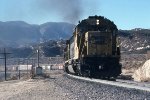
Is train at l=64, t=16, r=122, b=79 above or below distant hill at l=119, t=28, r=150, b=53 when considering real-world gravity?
below

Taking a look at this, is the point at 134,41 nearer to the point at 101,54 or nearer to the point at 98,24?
the point at 98,24

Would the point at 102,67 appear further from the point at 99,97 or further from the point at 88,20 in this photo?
the point at 99,97

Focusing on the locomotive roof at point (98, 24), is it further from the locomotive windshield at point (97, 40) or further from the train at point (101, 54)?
the locomotive windshield at point (97, 40)

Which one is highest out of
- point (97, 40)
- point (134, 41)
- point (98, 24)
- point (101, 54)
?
Result: point (134, 41)

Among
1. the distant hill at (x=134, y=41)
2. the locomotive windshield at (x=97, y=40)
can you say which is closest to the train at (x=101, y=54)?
the locomotive windshield at (x=97, y=40)

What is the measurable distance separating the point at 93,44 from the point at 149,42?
11922 centimetres

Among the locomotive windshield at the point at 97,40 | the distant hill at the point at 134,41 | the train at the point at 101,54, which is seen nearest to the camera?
the train at the point at 101,54

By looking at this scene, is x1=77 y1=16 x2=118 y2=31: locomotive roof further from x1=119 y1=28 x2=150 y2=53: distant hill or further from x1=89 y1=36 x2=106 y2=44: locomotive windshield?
x1=119 y1=28 x2=150 y2=53: distant hill

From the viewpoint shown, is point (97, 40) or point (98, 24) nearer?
point (97, 40)

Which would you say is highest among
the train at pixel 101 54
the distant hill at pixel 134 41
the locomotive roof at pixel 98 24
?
the distant hill at pixel 134 41

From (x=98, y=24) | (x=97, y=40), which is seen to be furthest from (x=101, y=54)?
(x=98, y=24)

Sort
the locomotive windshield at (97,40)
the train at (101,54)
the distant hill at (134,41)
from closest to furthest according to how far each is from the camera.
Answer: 1. the train at (101,54)
2. the locomotive windshield at (97,40)
3. the distant hill at (134,41)

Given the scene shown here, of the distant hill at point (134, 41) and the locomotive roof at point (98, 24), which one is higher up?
the distant hill at point (134, 41)

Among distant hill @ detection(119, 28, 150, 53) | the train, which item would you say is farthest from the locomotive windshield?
distant hill @ detection(119, 28, 150, 53)
